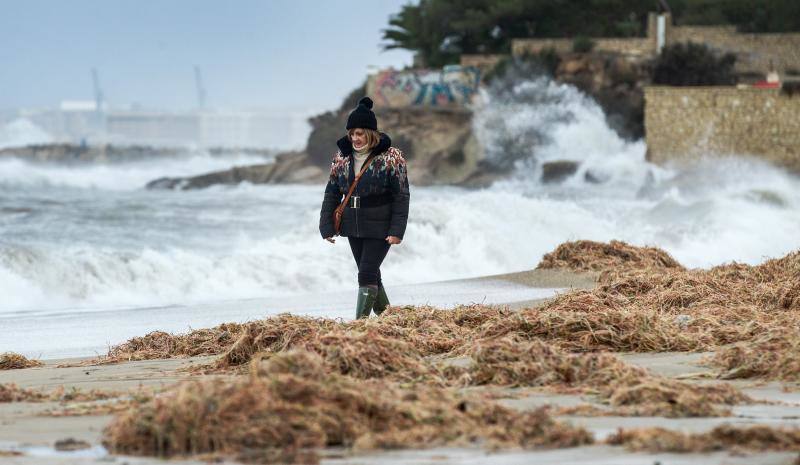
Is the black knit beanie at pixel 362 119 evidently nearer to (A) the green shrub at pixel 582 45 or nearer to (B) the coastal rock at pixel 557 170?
(B) the coastal rock at pixel 557 170

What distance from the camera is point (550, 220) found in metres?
25.8

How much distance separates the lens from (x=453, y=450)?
538 centimetres

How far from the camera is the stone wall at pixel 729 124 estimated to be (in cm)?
5100

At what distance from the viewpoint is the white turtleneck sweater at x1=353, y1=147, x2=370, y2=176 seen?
10180 millimetres

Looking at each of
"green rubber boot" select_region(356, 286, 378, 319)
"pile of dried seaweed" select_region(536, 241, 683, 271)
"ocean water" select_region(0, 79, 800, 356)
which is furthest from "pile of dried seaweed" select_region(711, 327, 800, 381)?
"pile of dried seaweed" select_region(536, 241, 683, 271)

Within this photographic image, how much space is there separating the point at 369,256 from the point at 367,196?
1.43 feet

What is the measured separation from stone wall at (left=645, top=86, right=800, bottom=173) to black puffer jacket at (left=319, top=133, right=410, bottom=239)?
41.6 meters

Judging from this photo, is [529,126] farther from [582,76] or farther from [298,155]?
[298,155]

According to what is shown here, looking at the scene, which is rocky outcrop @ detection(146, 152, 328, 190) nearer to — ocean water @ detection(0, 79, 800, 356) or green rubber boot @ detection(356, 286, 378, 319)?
ocean water @ detection(0, 79, 800, 356)

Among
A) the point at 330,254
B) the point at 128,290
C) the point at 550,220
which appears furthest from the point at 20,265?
the point at 550,220

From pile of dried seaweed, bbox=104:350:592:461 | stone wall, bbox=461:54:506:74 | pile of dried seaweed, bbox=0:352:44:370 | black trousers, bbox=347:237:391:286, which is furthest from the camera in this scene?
stone wall, bbox=461:54:506:74

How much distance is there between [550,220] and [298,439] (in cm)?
2061

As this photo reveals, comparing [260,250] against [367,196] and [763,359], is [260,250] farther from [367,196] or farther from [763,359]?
[763,359]

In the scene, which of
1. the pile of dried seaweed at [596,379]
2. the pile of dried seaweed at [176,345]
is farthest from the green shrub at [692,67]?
the pile of dried seaweed at [596,379]
